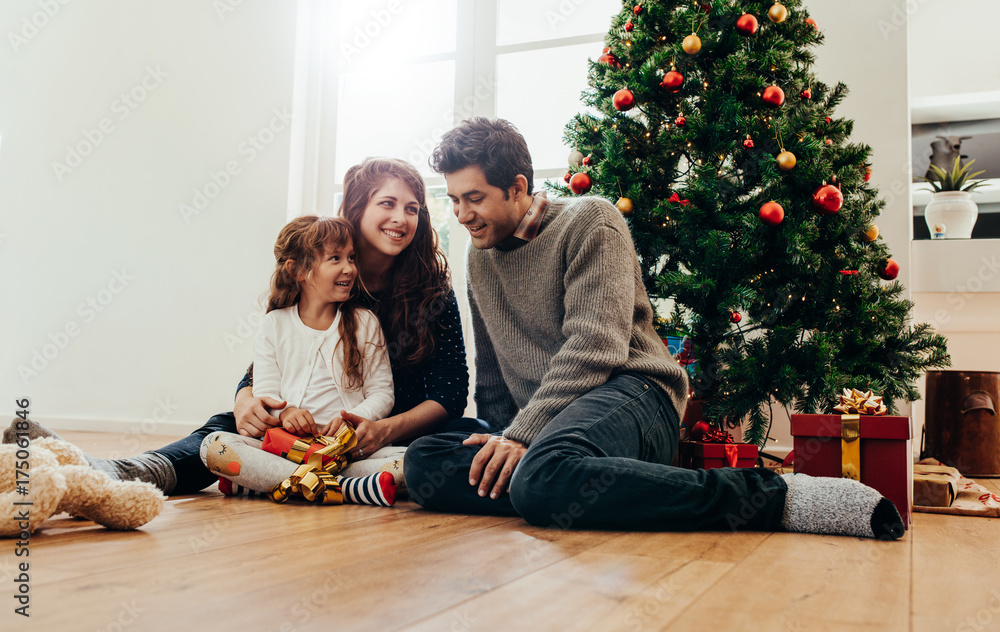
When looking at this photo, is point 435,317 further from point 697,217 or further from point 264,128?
point 264,128

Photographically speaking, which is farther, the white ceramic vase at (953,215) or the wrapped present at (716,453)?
the white ceramic vase at (953,215)

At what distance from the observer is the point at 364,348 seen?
1.59 meters

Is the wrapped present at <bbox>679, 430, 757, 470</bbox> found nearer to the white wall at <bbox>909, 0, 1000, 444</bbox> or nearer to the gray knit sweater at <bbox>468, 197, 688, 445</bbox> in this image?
the gray knit sweater at <bbox>468, 197, 688, 445</bbox>

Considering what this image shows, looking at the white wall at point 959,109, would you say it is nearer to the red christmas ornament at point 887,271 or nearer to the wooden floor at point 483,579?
the red christmas ornament at point 887,271

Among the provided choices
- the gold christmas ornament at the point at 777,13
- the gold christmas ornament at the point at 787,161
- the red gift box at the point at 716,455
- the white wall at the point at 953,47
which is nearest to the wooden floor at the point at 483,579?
the red gift box at the point at 716,455

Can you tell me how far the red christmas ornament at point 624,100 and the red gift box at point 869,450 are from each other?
3.15 ft

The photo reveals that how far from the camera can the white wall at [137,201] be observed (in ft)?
10.1

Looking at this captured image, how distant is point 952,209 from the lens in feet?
8.19

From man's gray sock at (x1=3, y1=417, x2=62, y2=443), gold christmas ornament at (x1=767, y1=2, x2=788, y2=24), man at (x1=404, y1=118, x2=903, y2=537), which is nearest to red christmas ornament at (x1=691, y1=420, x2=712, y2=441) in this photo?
man at (x1=404, y1=118, x2=903, y2=537)

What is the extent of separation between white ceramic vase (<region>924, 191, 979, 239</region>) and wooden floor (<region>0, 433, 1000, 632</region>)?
168 centimetres

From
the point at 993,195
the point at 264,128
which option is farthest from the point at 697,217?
the point at 264,128

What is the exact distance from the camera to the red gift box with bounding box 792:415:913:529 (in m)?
1.28

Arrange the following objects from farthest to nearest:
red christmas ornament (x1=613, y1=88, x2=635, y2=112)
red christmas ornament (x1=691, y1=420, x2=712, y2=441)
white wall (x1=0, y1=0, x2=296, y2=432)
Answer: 1. white wall (x1=0, y1=0, x2=296, y2=432)
2. red christmas ornament (x1=613, y1=88, x2=635, y2=112)
3. red christmas ornament (x1=691, y1=420, x2=712, y2=441)

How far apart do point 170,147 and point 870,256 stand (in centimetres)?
283
